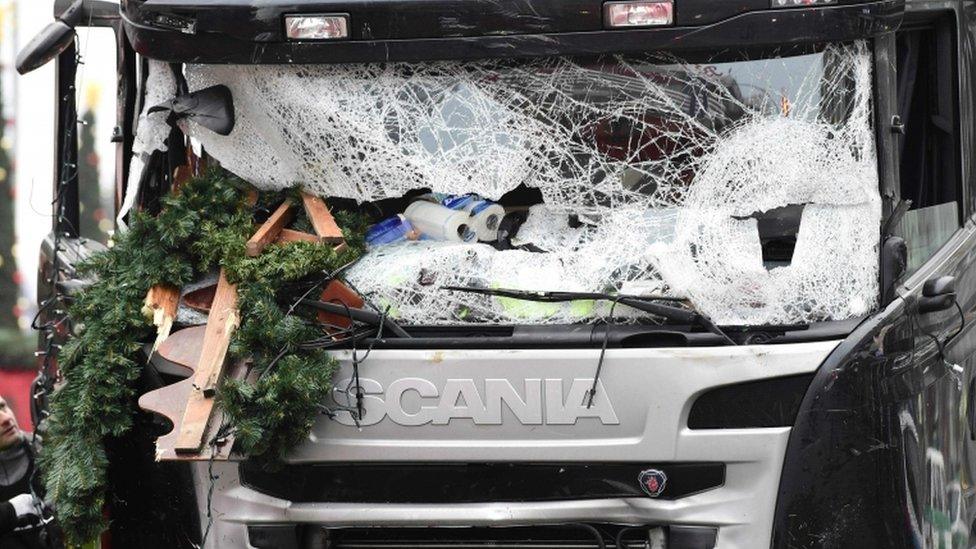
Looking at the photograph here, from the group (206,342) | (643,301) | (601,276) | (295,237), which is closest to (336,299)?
(295,237)

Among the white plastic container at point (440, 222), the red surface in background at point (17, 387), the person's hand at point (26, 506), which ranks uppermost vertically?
the white plastic container at point (440, 222)

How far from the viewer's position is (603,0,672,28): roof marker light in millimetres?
4211

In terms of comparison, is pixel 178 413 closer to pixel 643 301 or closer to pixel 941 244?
pixel 643 301

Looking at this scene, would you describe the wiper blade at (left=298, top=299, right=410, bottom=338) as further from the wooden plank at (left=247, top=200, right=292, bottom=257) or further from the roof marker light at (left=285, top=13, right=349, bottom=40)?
the roof marker light at (left=285, top=13, right=349, bottom=40)

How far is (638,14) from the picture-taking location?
13.9 ft

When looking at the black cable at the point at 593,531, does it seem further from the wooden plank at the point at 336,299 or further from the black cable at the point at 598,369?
the wooden plank at the point at 336,299

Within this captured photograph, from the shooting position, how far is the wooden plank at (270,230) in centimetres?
446

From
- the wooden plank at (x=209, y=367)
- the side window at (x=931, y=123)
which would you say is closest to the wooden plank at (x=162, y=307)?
the wooden plank at (x=209, y=367)

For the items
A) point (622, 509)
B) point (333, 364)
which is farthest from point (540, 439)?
point (333, 364)

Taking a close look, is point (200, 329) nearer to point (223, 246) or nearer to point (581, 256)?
point (223, 246)

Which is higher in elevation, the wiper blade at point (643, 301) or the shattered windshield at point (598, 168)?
the shattered windshield at point (598, 168)

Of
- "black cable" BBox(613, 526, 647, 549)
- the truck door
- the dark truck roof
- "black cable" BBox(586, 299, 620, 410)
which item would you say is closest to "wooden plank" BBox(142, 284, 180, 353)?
the dark truck roof

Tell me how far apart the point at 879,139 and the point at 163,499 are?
251 cm

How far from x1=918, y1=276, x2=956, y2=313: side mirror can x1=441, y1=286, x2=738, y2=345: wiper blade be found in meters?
0.59
